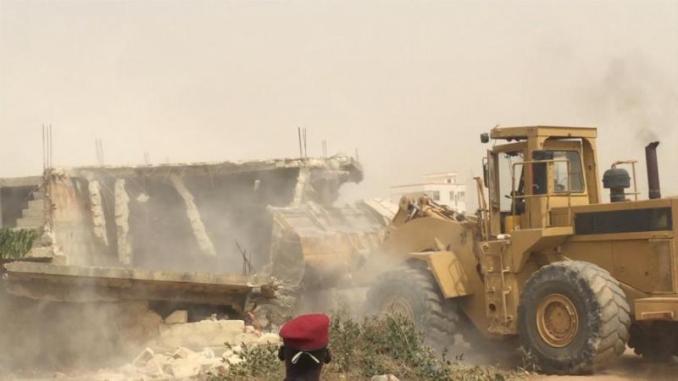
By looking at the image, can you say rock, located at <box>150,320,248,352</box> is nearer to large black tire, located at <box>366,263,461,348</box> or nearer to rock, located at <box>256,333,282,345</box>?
rock, located at <box>256,333,282,345</box>

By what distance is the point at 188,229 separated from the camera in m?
15.7

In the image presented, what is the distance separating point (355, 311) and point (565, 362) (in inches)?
148

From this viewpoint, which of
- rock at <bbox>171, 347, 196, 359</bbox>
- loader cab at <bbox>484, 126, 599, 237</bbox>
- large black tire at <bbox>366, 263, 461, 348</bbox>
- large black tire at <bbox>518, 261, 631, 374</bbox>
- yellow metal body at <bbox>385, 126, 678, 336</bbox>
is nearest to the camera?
large black tire at <bbox>518, 261, 631, 374</bbox>

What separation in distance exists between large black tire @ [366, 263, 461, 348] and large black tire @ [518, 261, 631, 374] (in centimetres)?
122

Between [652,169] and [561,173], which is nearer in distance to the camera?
[652,169]

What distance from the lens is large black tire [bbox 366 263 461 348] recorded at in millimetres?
10391

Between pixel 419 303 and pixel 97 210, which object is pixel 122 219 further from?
pixel 419 303

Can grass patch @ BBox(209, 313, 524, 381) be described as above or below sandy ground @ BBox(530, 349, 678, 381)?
above

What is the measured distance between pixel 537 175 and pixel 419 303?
2294 millimetres

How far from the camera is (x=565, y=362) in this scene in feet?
29.2

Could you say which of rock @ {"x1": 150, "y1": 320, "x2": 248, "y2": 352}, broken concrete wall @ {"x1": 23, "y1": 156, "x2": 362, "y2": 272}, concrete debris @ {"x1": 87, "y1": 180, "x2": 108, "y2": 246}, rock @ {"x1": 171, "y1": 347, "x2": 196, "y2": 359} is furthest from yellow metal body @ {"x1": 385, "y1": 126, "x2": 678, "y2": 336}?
concrete debris @ {"x1": 87, "y1": 180, "x2": 108, "y2": 246}

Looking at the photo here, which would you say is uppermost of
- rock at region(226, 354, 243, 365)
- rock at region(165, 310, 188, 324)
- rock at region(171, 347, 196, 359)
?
rock at region(165, 310, 188, 324)

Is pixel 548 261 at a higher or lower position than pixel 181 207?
lower

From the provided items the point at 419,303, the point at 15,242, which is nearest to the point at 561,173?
the point at 419,303
